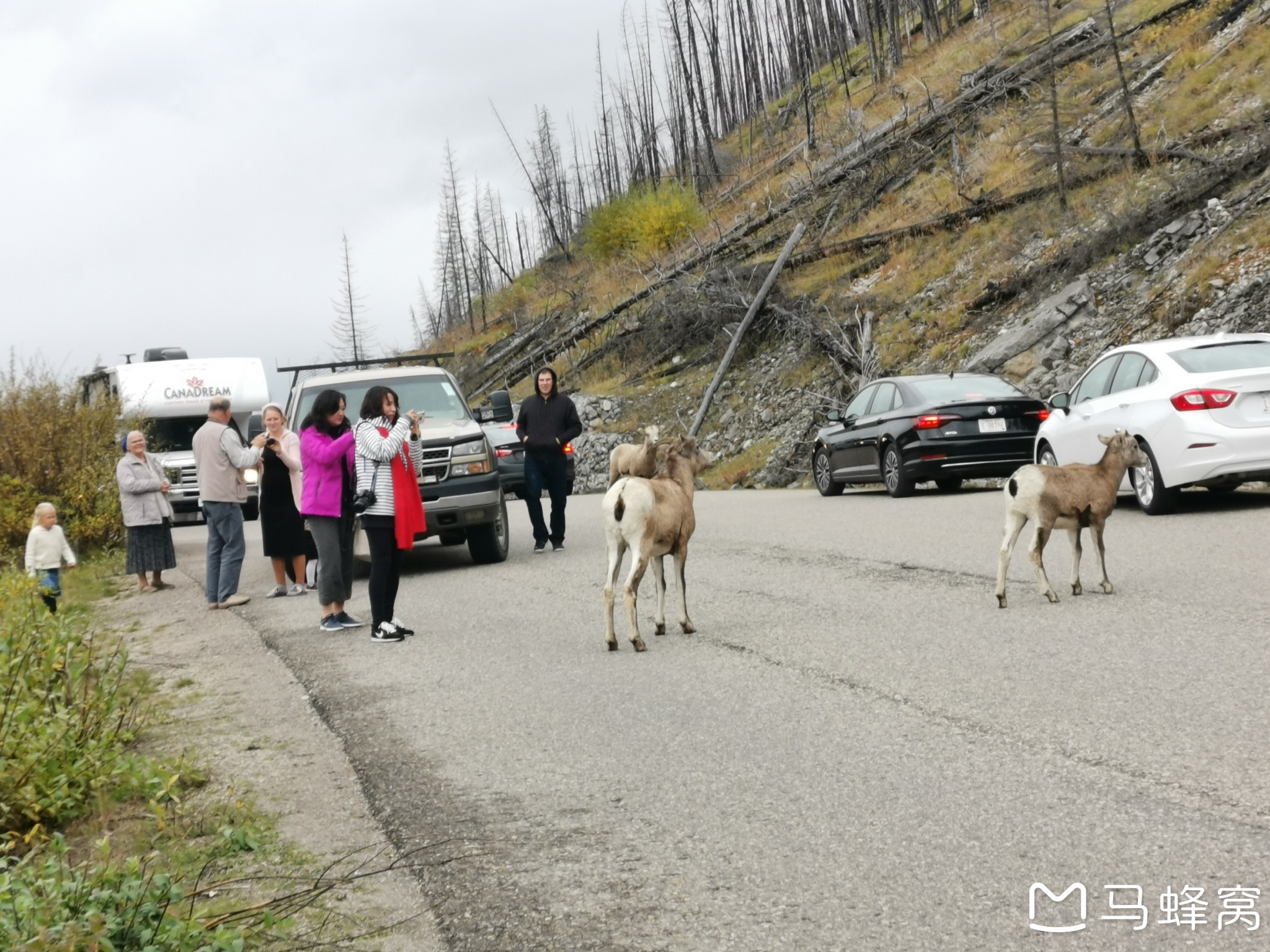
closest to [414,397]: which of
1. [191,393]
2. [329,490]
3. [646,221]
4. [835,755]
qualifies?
[329,490]

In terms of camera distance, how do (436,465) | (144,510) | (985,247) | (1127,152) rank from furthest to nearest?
Result: (985,247)
(1127,152)
(144,510)
(436,465)

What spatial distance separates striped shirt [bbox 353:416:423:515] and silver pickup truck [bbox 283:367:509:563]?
3476 millimetres

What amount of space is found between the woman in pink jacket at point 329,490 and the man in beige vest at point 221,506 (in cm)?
280

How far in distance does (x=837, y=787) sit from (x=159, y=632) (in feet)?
27.5

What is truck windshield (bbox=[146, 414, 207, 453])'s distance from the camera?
26203mm

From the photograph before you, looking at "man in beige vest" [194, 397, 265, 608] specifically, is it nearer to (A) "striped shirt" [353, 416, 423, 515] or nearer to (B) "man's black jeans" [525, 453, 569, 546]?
(B) "man's black jeans" [525, 453, 569, 546]

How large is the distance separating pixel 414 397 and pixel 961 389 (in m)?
8.05

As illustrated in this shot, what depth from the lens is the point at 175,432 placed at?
88.0 ft

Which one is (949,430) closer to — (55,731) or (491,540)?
(491,540)

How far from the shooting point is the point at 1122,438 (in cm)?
981

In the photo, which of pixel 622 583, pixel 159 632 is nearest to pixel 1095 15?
pixel 622 583

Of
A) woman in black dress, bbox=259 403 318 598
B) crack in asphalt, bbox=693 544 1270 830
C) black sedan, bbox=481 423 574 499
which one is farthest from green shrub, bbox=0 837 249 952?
black sedan, bbox=481 423 574 499

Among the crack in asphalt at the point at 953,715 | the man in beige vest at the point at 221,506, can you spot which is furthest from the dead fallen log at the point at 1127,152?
the man in beige vest at the point at 221,506

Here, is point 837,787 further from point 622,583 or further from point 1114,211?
point 1114,211
